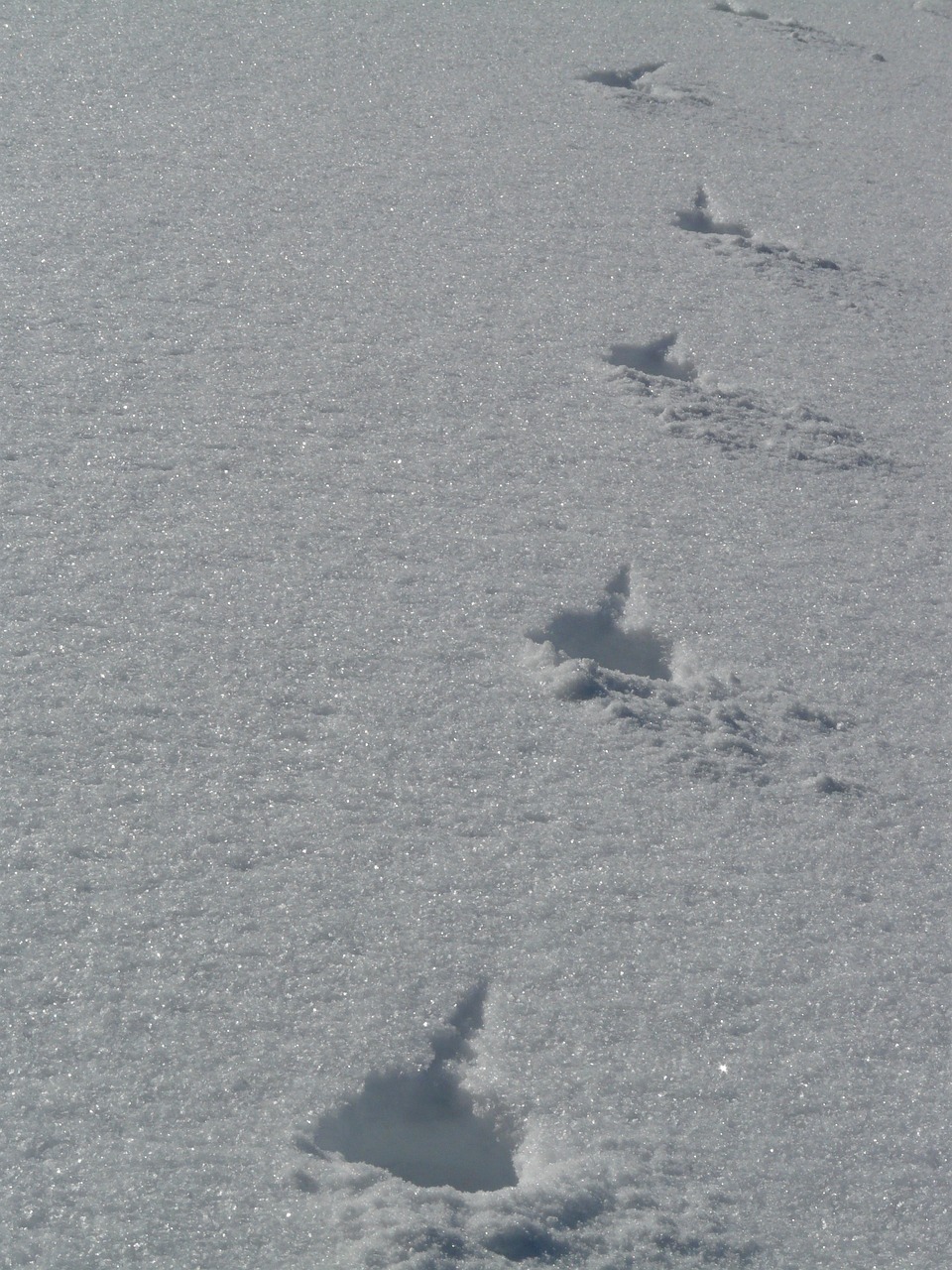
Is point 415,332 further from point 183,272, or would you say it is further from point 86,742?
point 86,742

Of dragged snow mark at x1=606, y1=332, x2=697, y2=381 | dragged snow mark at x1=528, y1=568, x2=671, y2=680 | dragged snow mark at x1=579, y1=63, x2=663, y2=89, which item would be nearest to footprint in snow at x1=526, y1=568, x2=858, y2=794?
dragged snow mark at x1=528, y1=568, x2=671, y2=680

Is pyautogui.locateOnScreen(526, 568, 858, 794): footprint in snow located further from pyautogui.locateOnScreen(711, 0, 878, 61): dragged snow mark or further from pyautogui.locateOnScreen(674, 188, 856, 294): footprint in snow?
pyautogui.locateOnScreen(711, 0, 878, 61): dragged snow mark

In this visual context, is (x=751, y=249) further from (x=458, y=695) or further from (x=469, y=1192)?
(x=469, y=1192)

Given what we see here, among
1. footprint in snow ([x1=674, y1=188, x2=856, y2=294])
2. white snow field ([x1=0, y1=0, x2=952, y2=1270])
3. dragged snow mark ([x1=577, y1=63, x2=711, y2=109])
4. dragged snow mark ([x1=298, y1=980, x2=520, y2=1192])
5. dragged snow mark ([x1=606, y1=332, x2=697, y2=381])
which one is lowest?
dragged snow mark ([x1=298, y1=980, x2=520, y2=1192])

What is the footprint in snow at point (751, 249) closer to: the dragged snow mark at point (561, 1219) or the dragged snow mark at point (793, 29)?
the dragged snow mark at point (793, 29)

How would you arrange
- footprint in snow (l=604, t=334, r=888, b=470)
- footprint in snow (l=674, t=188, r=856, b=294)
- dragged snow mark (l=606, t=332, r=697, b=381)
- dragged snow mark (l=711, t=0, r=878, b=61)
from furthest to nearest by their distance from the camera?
dragged snow mark (l=711, t=0, r=878, b=61) < footprint in snow (l=674, t=188, r=856, b=294) < dragged snow mark (l=606, t=332, r=697, b=381) < footprint in snow (l=604, t=334, r=888, b=470)

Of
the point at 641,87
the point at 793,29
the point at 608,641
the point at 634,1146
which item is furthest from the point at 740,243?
the point at 634,1146
